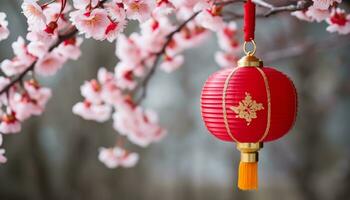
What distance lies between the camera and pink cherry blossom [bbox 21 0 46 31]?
1.17 meters

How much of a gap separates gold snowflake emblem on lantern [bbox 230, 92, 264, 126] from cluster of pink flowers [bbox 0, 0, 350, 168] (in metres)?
0.25

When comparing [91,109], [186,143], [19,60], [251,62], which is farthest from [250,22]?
[186,143]

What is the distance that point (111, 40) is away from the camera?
122 cm

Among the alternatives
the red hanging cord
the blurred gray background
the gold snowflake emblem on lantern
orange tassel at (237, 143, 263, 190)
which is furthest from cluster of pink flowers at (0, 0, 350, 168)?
the blurred gray background

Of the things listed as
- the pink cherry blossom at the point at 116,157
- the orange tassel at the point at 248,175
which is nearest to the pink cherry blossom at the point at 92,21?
the orange tassel at the point at 248,175

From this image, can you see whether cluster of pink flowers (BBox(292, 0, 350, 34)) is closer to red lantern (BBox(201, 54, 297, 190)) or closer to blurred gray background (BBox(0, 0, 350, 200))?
red lantern (BBox(201, 54, 297, 190))

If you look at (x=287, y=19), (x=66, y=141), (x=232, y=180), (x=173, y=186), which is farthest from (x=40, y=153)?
(x=287, y=19)

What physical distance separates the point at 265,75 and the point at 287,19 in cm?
256

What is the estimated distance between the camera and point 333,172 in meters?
3.62

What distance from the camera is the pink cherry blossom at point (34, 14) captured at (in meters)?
1.17

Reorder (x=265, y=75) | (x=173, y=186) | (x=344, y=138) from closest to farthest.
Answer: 1. (x=265, y=75)
2. (x=344, y=138)
3. (x=173, y=186)

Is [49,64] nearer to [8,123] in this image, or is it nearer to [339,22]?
[8,123]

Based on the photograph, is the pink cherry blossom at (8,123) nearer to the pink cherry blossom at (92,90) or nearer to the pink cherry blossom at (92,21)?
the pink cherry blossom at (92,90)

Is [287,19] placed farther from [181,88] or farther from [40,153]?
[40,153]
